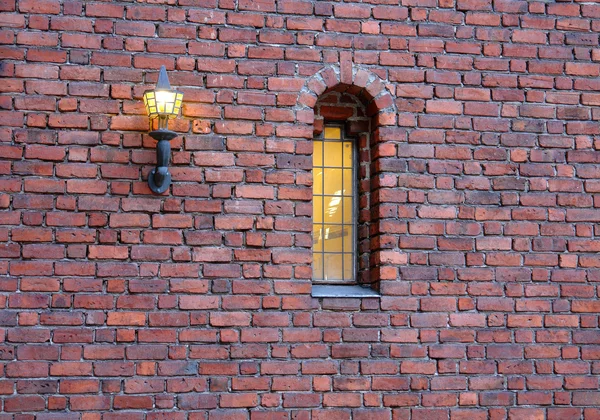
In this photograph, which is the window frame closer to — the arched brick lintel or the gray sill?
the gray sill

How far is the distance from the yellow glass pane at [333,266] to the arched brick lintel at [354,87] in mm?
893

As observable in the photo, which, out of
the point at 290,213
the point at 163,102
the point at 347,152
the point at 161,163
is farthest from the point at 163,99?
the point at 347,152

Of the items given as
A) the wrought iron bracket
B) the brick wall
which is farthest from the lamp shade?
the brick wall

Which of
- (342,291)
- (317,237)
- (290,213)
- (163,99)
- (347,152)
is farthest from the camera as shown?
(347,152)

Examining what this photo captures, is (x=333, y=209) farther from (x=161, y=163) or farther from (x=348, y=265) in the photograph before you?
(x=161, y=163)

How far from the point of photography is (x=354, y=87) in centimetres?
432

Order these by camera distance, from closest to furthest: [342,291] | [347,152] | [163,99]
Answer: [163,99] < [342,291] < [347,152]

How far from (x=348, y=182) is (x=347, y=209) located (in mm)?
176

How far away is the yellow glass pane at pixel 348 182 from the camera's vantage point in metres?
4.49

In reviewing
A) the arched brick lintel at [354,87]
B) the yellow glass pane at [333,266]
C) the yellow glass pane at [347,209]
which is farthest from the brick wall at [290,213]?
the yellow glass pane at [333,266]

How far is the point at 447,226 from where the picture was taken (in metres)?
4.28

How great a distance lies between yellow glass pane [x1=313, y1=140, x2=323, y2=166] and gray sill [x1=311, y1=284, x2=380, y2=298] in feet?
2.59

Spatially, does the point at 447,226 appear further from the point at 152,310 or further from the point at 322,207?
the point at 152,310

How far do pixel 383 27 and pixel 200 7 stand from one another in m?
1.14
